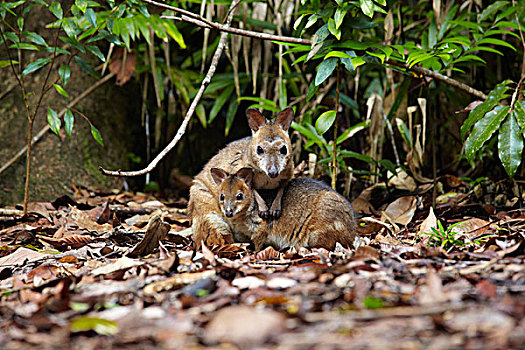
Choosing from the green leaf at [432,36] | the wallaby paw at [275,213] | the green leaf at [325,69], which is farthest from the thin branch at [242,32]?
the green leaf at [432,36]

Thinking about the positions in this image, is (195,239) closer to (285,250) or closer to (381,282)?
(285,250)

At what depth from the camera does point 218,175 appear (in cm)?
441

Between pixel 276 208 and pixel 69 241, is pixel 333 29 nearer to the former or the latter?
pixel 276 208

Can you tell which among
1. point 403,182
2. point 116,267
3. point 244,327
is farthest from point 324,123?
point 244,327

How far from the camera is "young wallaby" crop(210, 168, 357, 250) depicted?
394 cm

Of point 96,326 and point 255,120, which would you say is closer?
point 96,326

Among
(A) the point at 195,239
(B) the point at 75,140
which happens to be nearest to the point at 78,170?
(B) the point at 75,140

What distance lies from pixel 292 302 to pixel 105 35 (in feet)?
11.2

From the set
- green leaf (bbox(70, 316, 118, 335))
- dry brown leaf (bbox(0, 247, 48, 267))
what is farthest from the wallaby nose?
green leaf (bbox(70, 316, 118, 335))

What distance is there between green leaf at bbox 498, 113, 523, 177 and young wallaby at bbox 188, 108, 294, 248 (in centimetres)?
179

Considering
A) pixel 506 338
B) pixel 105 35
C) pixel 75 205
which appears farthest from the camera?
pixel 75 205

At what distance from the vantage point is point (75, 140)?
20.4 feet

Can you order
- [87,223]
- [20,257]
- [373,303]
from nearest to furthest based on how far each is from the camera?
[373,303], [20,257], [87,223]

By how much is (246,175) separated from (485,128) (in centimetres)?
209
